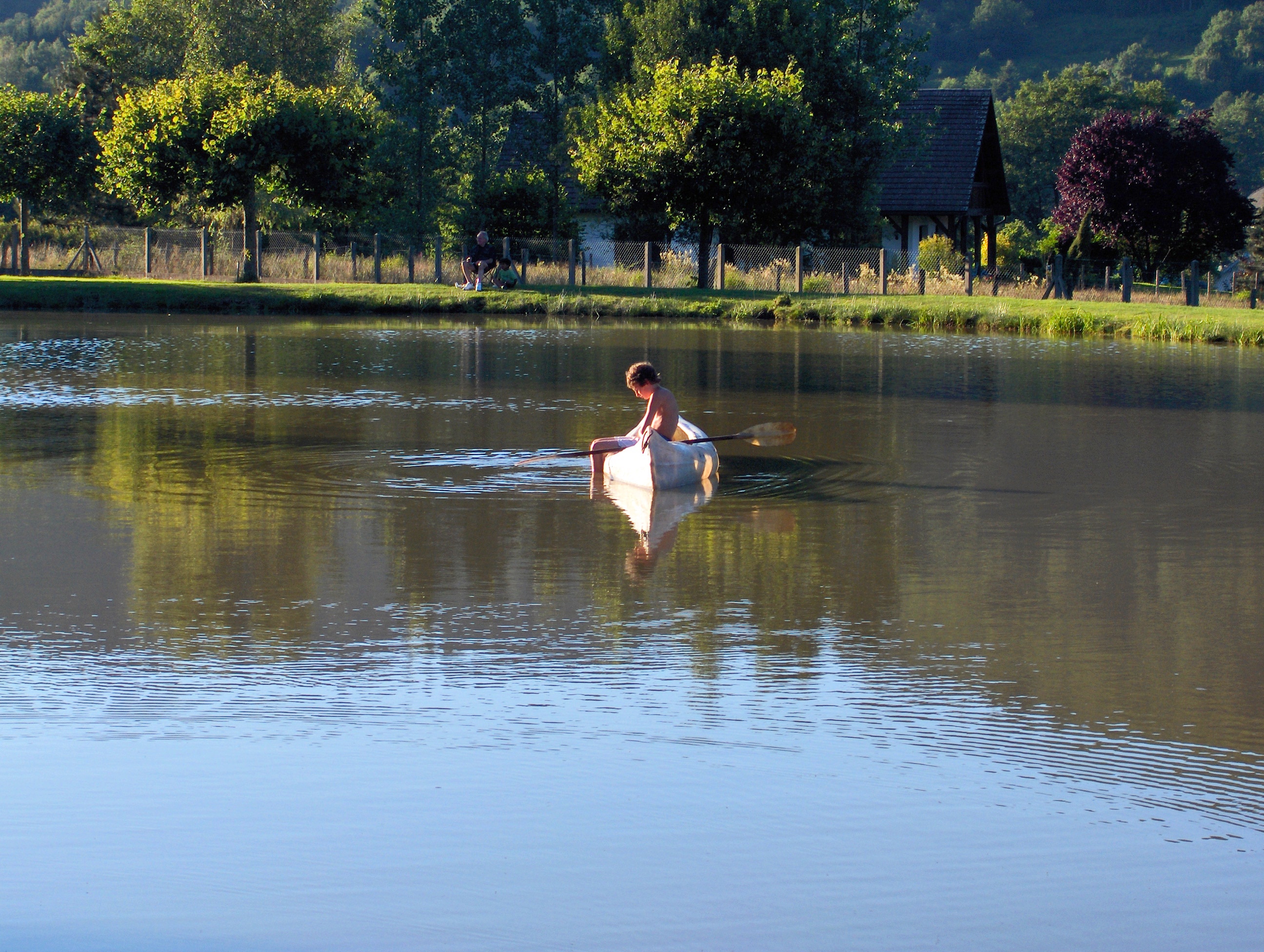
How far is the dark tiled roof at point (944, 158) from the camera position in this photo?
4934 centimetres

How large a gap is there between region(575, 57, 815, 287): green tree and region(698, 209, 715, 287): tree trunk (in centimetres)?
4

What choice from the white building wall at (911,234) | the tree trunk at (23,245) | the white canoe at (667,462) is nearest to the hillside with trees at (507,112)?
the tree trunk at (23,245)

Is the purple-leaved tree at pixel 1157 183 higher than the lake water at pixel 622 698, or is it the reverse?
the purple-leaved tree at pixel 1157 183

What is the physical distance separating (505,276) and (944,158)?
61.2ft

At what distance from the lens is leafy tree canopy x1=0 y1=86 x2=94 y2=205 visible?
148 ft

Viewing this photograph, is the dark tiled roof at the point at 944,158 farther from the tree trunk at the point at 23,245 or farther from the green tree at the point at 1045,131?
the green tree at the point at 1045,131

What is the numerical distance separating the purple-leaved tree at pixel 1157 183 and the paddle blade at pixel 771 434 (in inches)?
1410

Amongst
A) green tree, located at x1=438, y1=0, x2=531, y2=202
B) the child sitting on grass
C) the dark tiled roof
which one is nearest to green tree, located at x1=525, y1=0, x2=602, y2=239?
green tree, located at x1=438, y1=0, x2=531, y2=202

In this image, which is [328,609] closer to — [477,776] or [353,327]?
[477,776]

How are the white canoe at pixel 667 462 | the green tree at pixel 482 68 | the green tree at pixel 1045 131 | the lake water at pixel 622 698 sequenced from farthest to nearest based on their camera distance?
1. the green tree at pixel 1045 131
2. the green tree at pixel 482 68
3. the white canoe at pixel 667 462
4. the lake water at pixel 622 698

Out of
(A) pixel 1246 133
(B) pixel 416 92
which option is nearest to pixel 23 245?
(B) pixel 416 92

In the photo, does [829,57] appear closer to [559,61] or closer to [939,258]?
[939,258]

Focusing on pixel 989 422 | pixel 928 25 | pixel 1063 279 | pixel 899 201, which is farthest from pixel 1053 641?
pixel 928 25

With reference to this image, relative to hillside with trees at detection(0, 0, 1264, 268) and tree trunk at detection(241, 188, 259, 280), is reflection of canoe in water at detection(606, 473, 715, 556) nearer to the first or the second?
hillside with trees at detection(0, 0, 1264, 268)
